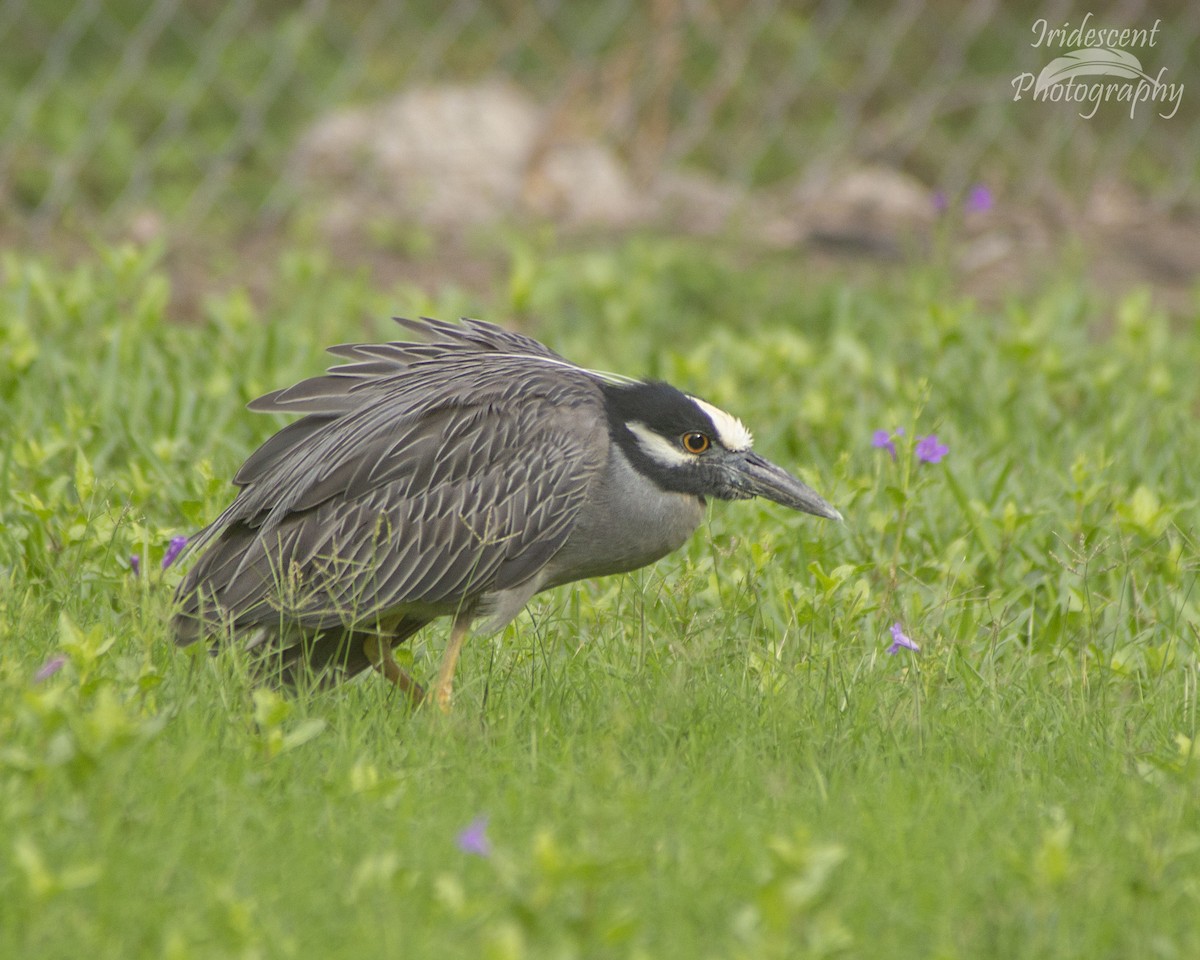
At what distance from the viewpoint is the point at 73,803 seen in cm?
316

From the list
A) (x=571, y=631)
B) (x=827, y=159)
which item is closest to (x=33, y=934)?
(x=571, y=631)

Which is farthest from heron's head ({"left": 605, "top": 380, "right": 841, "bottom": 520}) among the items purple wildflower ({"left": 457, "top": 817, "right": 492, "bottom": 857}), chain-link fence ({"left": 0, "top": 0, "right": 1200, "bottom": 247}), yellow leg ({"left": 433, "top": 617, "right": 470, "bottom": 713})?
chain-link fence ({"left": 0, "top": 0, "right": 1200, "bottom": 247})

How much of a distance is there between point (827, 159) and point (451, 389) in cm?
639

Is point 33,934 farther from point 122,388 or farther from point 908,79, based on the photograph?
point 908,79

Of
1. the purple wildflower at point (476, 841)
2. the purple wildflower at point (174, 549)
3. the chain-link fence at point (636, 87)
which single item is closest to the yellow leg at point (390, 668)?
the purple wildflower at point (174, 549)

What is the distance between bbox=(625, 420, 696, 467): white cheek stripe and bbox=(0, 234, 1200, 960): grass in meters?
0.29

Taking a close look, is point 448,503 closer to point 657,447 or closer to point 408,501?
point 408,501

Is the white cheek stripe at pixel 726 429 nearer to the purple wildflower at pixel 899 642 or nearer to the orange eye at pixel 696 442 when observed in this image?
the orange eye at pixel 696 442

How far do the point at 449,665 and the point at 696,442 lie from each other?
951 millimetres

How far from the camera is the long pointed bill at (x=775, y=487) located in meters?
4.80

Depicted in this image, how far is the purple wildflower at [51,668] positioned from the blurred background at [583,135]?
5005mm

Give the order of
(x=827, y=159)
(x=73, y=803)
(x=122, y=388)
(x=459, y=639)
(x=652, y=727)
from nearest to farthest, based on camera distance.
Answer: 1. (x=73, y=803)
2. (x=652, y=727)
3. (x=459, y=639)
4. (x=122, y=388)
5. (x=827, y=159)

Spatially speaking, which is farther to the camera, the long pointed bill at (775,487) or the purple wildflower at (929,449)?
the purple wildflower at (929,449)

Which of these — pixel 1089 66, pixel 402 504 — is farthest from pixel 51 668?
pixel 1089 66
